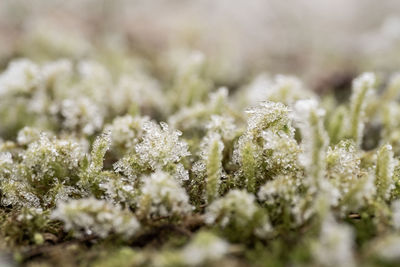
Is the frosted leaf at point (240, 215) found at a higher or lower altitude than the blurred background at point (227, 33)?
lower

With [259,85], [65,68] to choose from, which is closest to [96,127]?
[65,68]

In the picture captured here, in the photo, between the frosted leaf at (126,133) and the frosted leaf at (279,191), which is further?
the frosted leaf at (126,133)

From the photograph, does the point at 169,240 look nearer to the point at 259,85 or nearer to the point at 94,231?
the point at 94,231

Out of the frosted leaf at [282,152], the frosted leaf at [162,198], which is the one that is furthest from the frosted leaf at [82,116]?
the frosted leaf at [282,152]

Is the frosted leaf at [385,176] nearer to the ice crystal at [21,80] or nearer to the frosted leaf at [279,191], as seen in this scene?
the frosted leaf at [279,191]

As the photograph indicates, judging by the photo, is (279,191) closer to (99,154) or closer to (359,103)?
(99,154)

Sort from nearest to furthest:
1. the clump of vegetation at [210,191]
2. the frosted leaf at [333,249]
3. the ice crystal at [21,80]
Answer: the frosted leaf at [333,249] → the clump of vegetation at [210,191] → the ice crystal at [21,80]

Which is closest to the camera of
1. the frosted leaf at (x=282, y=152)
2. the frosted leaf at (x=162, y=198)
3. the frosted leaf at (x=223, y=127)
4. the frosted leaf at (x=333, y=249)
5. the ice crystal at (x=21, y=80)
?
the frosted leaf at (x=333, y=249)

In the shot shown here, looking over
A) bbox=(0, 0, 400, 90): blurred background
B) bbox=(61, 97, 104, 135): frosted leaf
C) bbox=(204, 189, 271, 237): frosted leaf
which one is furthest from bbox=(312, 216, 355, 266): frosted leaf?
bbox=(0, 0, 400, 90): blurred background
